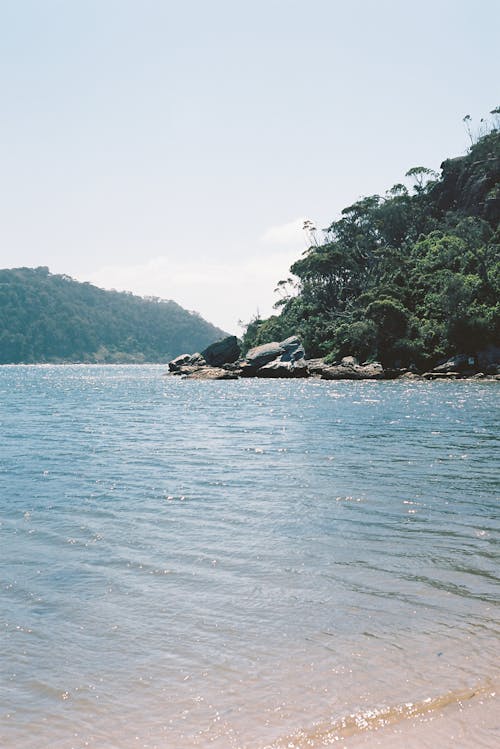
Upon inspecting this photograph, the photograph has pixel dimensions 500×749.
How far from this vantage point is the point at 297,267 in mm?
108500

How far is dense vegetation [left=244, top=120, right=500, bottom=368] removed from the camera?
228 feet

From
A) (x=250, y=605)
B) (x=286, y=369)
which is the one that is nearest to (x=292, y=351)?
(x=286, y=369)

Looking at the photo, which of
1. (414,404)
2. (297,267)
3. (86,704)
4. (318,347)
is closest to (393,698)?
(86,704)

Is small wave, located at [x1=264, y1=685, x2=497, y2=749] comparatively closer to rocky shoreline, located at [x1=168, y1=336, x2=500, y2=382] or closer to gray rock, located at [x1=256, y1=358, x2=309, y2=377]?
rocky shoreline, located at [x1=168, y1=336, x2=500, y2=382]

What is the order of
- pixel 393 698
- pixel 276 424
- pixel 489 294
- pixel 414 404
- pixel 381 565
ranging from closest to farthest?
pixel 393 698, pixel 381 565, pixel 276 424, pixel 414 404, pixel 489 294

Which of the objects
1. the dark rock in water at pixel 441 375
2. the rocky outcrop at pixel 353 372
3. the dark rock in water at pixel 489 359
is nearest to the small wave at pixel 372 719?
the dark rock in water at pixel 441 375

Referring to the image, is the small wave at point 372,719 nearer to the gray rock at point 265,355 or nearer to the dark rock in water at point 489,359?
the dark rock in water at point 489,359

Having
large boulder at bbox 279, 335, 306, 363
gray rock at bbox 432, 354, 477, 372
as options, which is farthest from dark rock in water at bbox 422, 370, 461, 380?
large boulder at bbox 279, 335, 306, 363

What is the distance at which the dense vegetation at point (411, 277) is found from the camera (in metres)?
69.6

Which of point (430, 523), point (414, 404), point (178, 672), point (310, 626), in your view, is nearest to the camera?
point (178, 672)

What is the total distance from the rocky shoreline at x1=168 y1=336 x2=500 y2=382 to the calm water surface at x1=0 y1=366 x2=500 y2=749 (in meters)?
51.9

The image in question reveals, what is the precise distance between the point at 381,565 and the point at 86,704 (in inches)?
184

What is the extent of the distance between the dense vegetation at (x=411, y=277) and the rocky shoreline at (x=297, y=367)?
8.66 feet

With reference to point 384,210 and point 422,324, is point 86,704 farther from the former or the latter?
point 384,210
